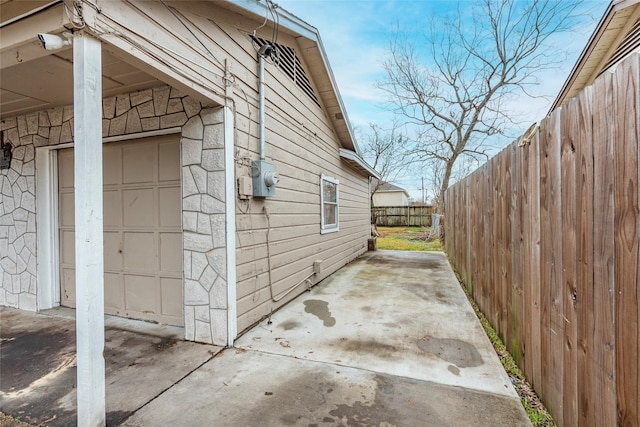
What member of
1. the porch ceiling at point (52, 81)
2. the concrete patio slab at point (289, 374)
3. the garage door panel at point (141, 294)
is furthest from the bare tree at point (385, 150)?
the porch ceiling at point (52, 81)

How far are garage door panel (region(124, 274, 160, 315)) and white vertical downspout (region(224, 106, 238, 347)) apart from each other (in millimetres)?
1171

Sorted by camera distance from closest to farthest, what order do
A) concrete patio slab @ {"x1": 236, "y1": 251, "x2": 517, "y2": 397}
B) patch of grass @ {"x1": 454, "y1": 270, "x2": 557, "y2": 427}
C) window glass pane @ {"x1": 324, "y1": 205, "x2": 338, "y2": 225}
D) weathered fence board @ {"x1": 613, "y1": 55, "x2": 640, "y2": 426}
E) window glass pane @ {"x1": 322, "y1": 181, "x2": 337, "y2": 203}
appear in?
weathered fence board @ {"x1": 613, "y1": 55, "x2": 640, "y2": 426}
patch of grass @ {"x1": 454, "y1": 270, "x2": 557, "y2": 427}
concrete patio slab @ {"x1": 236, "y1": 251, "x2": 517, "y2": 397}
window glass pane @ {"x1": 322, "y1": 181, "x2": 337, "y2": 203}
window glass pane @ {"x1": 324, "y1": 205, "x2": 338, "y2": 225}

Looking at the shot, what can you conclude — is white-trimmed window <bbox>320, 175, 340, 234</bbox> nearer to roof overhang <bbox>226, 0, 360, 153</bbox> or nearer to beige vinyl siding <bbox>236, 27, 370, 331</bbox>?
beige vinyl siding <bbox>236, 27, 370, 331</bbox>

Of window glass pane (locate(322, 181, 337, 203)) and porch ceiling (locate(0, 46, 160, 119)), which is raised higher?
porch ceiling (locate(0, 46, 160, 119))

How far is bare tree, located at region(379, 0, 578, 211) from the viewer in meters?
12.6

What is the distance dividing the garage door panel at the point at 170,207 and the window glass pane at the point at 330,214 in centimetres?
349

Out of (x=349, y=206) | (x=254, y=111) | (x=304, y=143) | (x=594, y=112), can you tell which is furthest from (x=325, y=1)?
(x=594, y=112)

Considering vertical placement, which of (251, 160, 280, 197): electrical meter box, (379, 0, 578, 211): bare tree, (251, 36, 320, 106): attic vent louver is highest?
(379, 0, 578, 211): bare tree

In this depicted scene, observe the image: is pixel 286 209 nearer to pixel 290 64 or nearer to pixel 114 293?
pixel 290 64

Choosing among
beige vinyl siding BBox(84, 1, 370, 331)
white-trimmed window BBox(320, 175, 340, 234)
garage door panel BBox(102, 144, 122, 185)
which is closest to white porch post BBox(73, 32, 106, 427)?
beige vinyl siding BBox(84, 1, 370, 331)

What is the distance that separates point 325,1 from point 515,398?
7129mm

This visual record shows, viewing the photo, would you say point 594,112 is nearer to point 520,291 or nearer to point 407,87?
point 520,291

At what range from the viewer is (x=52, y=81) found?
10.0ft

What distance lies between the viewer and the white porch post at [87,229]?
1803 mm
